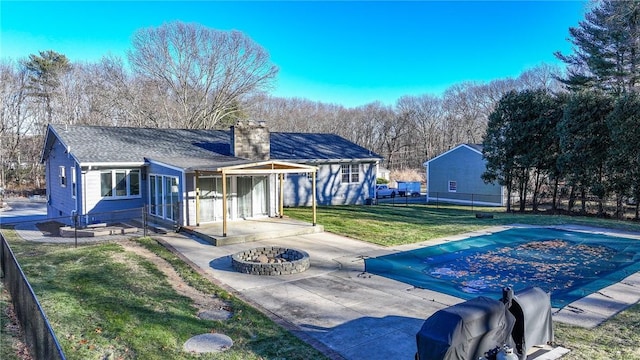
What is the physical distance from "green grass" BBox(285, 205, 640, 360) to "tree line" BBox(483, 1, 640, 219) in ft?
9.26

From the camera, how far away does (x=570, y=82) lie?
2858 centimetres

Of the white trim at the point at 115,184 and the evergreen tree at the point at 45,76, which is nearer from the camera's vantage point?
the white trim at the point at 115,184

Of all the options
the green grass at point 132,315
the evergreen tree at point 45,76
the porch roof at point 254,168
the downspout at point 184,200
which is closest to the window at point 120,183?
the downspout at point 184,200

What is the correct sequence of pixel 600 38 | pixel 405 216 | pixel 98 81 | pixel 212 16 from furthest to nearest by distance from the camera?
1. pixel 98 81
2. pixel 212 16
3. pixel 600 38
4. pixel 405 216

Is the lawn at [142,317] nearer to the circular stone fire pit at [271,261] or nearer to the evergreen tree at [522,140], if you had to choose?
the circular stone fire pit at [271,261]

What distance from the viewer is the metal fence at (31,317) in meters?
3.97

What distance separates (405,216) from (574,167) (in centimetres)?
843

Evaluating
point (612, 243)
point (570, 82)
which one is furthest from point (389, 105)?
point (612, 243)

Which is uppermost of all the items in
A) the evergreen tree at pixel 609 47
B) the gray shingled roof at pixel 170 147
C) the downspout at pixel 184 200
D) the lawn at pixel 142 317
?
the evergreen tree at pixel 609 47

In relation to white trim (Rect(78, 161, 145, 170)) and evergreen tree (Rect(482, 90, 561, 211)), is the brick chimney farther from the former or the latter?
evergreen tree (Rect(482, 90, 561, 211))

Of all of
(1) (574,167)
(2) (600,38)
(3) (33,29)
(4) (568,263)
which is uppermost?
(3) (33,29)

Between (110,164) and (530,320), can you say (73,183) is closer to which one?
(110,164)

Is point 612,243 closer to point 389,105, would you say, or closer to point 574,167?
point 574,167

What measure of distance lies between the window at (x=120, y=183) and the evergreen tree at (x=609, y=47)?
25455mm
